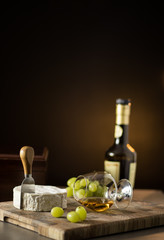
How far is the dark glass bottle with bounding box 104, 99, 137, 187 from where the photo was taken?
1538 mm

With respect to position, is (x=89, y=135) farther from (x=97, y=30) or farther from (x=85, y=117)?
(x=97, y=30)

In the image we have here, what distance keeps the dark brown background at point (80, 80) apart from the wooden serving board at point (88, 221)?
62 cm

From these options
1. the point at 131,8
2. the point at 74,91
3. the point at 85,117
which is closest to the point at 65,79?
the point at 74,91

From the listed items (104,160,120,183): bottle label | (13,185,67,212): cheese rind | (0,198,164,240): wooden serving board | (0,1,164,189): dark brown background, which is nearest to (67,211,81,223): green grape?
(0,198,164,240): wooden serving board

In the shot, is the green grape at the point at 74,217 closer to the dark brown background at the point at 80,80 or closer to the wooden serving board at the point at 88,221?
the wooden serving board at the point at 88,221

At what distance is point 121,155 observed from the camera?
1.56 m

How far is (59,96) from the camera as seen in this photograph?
185 cm

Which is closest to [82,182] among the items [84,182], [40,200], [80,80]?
[84,182]

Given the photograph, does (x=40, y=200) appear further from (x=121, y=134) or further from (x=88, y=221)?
(x=121, y=134)

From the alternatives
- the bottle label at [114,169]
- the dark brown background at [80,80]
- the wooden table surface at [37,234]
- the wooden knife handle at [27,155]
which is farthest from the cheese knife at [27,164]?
the dark brown background at [80,80]

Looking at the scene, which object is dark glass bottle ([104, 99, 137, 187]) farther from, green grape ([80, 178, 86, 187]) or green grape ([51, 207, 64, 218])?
green grape ([51, 207, 64, 218])

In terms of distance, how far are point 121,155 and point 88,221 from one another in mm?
518

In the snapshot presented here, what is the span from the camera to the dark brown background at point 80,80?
1.82m

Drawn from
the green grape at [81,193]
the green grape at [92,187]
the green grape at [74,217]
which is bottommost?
the green grape at [74,217]
